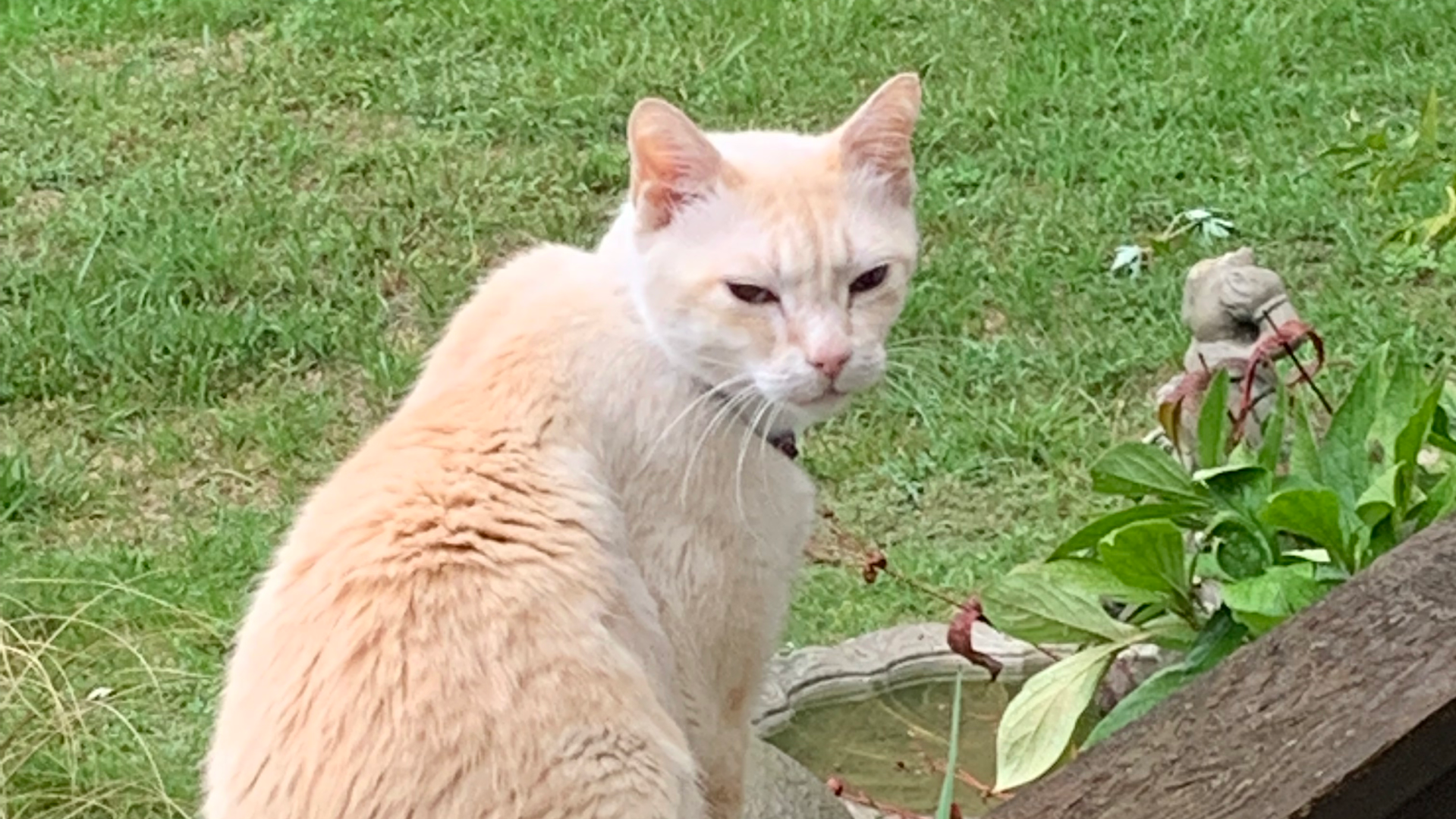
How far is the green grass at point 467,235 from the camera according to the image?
3457 mm

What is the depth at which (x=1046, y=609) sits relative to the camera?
1.83 m

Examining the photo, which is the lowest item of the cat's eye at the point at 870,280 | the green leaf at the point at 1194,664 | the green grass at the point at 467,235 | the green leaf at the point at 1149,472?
the green grass at the point at 467,235

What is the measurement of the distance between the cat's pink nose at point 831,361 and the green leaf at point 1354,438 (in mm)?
506

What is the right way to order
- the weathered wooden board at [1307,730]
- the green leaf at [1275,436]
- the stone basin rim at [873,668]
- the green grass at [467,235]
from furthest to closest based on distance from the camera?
1. the green grass at [467,235]
2. the stone basin rim at [873,668]
3. the green leaf at [1275,436]
4. the weathered wooden board at [1307,730]

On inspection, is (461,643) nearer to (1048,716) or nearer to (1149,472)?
(1048,716)

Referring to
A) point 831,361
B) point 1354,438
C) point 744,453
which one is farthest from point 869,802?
point 1354,438

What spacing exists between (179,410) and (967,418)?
1.65m

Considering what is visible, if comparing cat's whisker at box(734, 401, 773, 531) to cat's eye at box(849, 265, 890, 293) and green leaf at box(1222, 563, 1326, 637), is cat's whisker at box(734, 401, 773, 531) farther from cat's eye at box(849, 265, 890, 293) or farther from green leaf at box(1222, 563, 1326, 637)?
green leaf at box(1222, 563, 1326, 637)

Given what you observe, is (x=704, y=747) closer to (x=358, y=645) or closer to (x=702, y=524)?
(x=702, y=524)

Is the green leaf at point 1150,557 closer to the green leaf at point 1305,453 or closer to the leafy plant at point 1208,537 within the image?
the leafy plant at point 1208,537

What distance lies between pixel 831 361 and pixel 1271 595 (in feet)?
1.91

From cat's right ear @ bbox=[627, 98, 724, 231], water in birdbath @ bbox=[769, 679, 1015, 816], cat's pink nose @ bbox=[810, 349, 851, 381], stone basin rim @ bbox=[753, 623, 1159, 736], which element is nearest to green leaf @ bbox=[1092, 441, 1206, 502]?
cat's pink nose @ bbox=[810, 349, 851, 381]

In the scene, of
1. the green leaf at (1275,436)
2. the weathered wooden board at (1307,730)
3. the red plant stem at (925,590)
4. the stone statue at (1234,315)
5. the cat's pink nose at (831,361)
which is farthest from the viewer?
the stone statue at (1234,315)

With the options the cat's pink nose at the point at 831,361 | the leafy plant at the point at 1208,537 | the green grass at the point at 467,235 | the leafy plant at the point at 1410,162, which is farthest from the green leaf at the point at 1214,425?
the green grass at the point at 467,235
